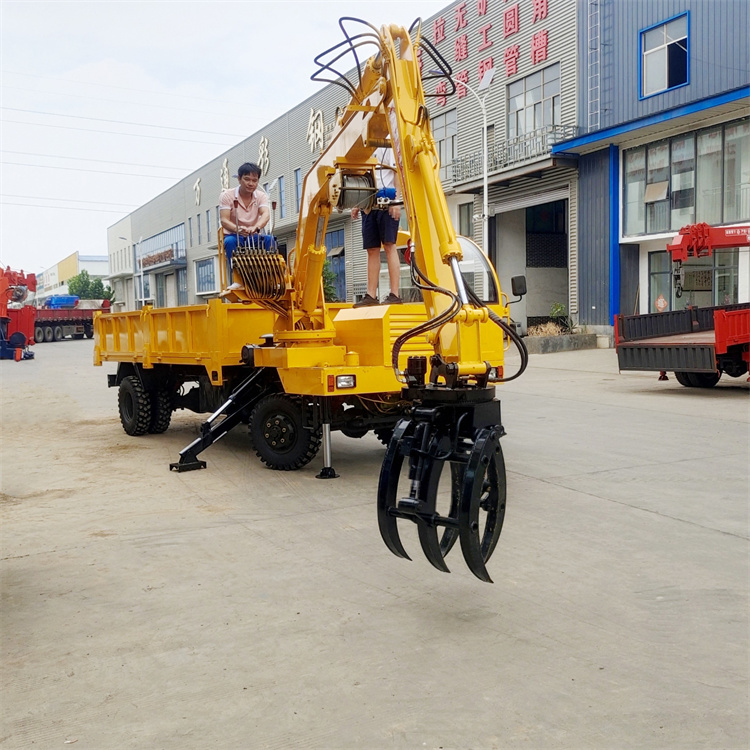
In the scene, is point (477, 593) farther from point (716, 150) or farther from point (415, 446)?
point (716, 150)

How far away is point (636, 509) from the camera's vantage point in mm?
6059

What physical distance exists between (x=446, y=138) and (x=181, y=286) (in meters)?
40.5

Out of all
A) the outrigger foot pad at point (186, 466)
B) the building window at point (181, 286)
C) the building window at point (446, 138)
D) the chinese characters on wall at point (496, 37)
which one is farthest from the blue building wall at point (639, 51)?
the building window at point (181, 286)

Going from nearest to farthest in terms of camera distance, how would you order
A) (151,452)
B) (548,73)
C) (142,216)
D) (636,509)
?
1. (636,509)
2. (151,452)
3. (548,73)
4. (142,216)

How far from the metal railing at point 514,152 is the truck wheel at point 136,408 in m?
18.6

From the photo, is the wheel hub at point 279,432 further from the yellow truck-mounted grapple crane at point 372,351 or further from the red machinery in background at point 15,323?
the red machinery in background at point 15,323

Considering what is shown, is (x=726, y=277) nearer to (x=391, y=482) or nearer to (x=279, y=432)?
(x=279, y=432)

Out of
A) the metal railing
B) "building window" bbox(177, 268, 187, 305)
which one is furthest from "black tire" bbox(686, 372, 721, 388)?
"building window" bbox(177, 268, 187, 305)

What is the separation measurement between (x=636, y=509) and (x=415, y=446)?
279 centimetres

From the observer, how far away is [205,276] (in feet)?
202

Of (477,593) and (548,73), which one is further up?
(548,73)

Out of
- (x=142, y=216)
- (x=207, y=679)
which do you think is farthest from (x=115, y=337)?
(x=142, y=216)

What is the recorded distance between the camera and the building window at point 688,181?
826 inches

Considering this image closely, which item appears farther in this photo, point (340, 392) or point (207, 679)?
point (340, 392)
